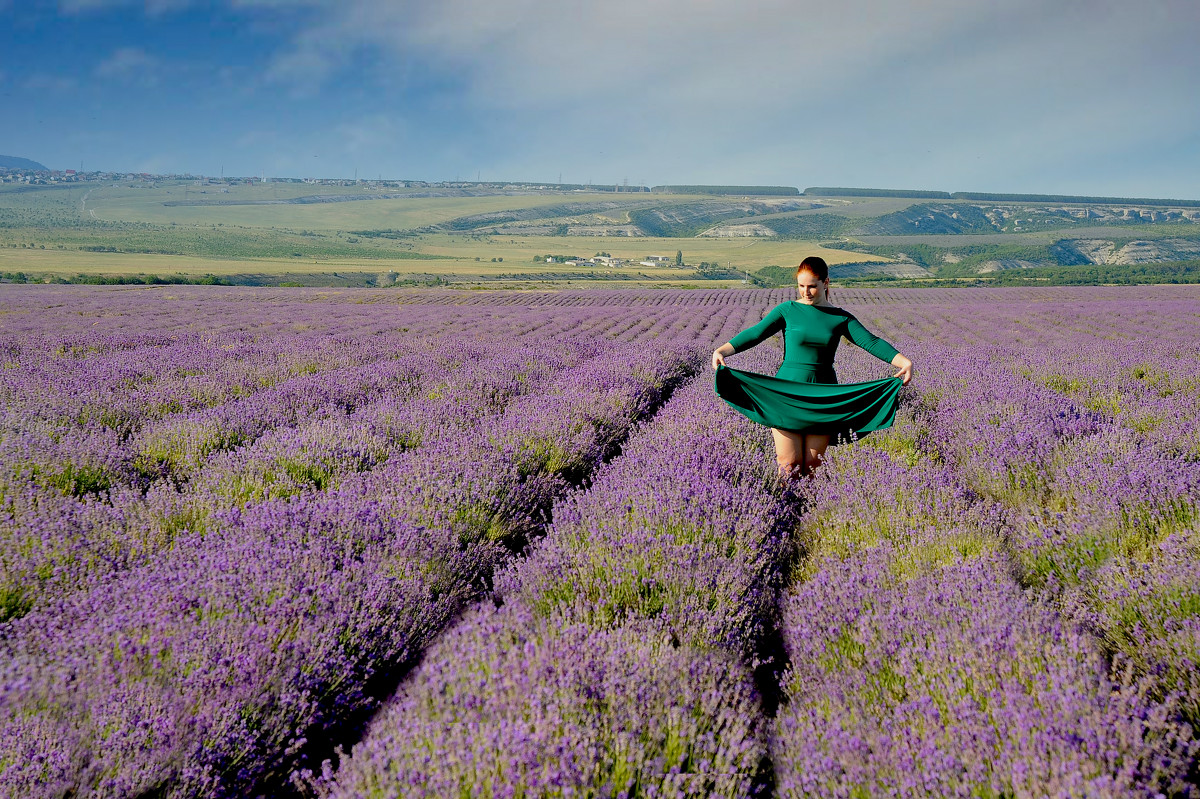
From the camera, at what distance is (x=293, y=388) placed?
18.9 ft

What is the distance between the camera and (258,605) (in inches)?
74.7

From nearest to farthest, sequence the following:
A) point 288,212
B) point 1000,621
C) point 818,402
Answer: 1. point 1000,621
2. point 818,402
3. point 288,212

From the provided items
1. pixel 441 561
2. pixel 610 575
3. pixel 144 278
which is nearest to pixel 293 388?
pixel 441 561

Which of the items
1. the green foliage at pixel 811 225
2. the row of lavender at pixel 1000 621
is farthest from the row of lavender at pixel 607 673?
the green foliage at pixel 811 225

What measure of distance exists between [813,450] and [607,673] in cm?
248

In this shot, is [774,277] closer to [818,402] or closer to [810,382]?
[810,382]

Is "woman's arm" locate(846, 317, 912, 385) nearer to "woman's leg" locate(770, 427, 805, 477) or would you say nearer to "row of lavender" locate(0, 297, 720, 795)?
"woman's leg" locate(770, 427, 805, 477)

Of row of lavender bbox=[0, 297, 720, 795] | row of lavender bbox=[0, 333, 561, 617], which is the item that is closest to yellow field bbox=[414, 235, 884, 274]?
row of lavender bbox=[0, 333, 561, 617]

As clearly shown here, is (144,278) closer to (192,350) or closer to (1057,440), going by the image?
(192,350)

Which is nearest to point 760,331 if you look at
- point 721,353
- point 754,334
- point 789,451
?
point 754,334

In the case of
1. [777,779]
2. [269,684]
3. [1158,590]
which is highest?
[1158,590]

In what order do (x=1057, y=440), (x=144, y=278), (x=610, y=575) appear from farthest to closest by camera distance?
(x=144, y=278)
(x=1057, y=440)
(x=610, y=575)

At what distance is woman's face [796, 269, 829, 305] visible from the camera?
10.9 ft

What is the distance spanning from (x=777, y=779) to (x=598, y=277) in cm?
7607
